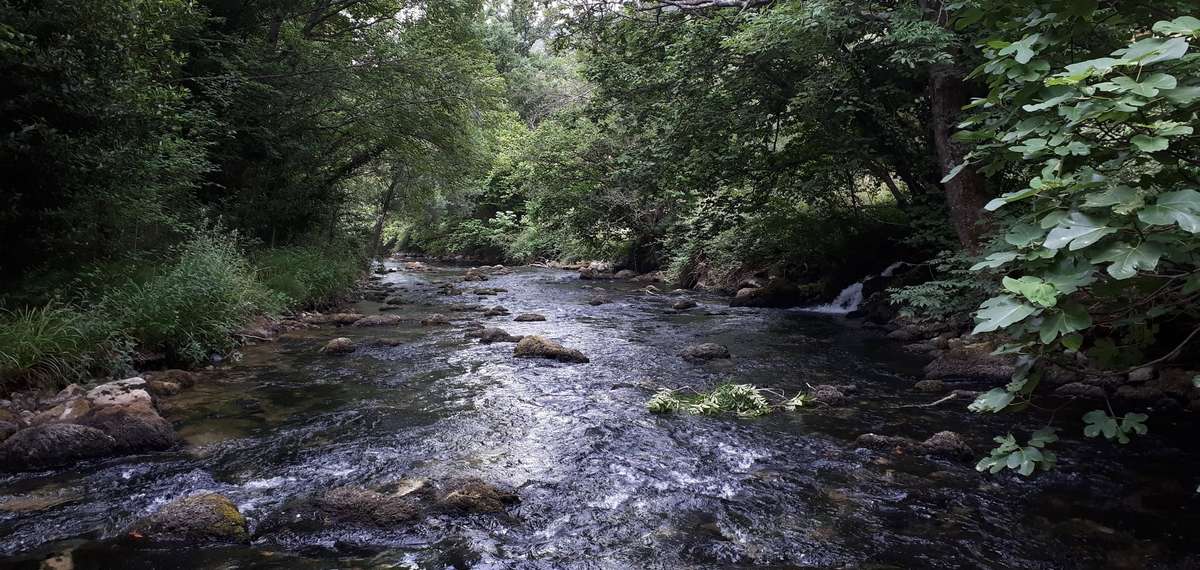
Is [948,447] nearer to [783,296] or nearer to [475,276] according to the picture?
[783,296]

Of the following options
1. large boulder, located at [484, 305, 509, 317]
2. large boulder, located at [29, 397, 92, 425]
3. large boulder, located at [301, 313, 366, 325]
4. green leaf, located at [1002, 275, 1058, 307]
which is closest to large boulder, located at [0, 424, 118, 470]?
large boulder, located at [29, 397, 92, 425]

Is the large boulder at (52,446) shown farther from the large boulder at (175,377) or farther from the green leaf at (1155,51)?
the green leaf at (1155,51)

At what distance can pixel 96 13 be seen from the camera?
22.9ft

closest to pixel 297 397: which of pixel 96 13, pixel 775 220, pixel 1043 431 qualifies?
pixel 96 13

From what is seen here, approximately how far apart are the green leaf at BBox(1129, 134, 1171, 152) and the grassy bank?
8389mm

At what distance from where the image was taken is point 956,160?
9.34m

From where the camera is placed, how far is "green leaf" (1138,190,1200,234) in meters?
1.85

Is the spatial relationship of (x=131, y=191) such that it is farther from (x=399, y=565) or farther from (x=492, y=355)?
(x=399, y=565)

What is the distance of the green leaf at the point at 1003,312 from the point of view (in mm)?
2047

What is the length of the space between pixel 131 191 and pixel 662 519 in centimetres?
747

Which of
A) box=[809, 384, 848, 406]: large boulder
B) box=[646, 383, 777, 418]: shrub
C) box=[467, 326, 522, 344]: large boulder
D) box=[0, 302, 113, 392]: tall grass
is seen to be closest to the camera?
box=[0, 302, 113, 392]: tall grass

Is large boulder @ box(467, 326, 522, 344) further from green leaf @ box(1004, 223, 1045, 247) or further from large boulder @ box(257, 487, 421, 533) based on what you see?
green leaf @ box(1004, 223, 1045, 247)

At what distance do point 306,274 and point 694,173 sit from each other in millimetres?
8432

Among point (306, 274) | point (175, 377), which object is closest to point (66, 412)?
point (175, 377)
